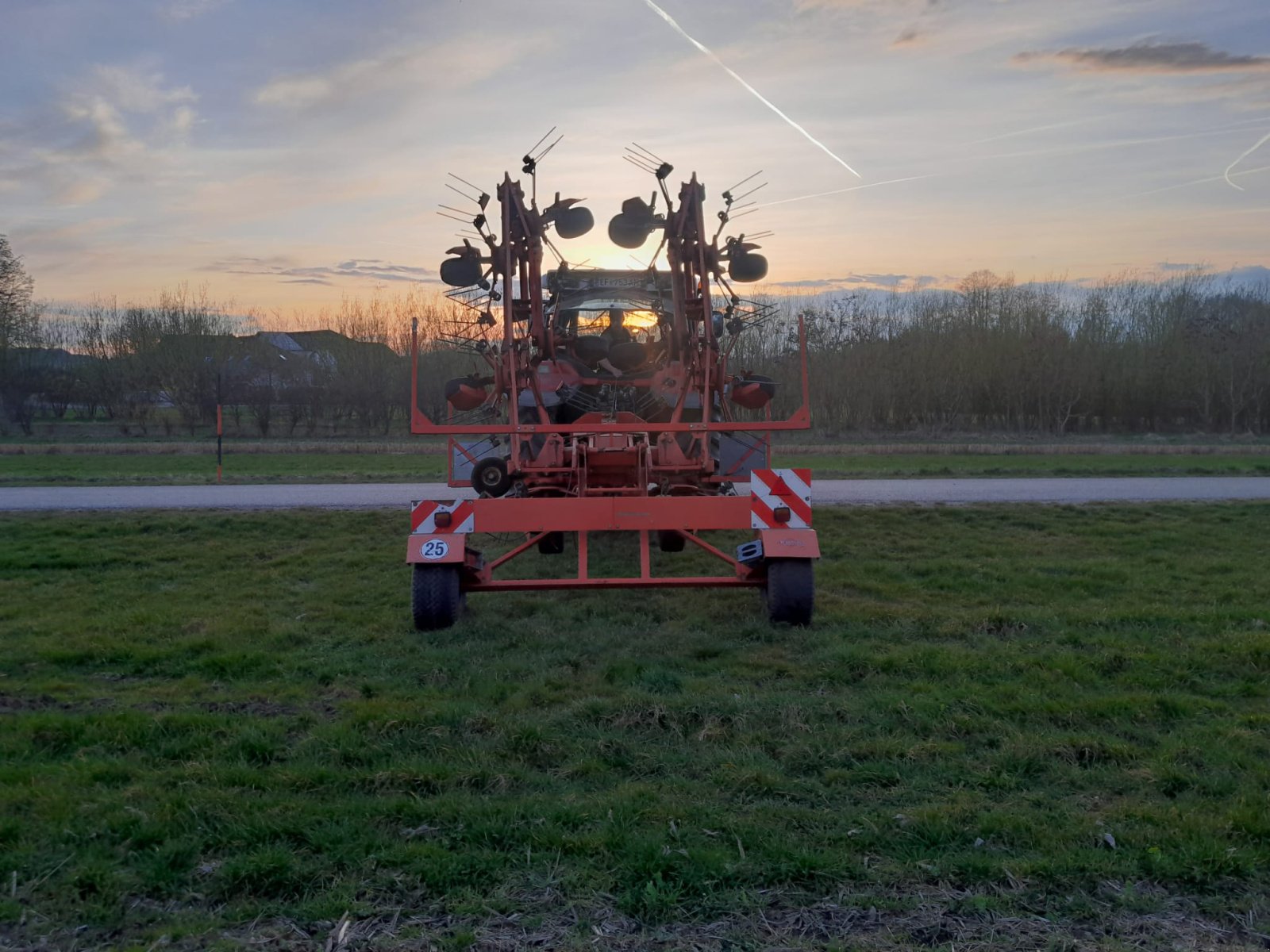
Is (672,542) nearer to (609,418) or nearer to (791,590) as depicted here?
(609,418)

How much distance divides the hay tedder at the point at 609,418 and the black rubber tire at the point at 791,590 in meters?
0.01

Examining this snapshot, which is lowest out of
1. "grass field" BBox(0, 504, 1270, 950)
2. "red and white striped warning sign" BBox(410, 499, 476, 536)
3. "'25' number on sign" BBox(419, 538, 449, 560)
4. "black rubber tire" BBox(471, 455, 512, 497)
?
"grass field" BBox(0, 504, 1270, 950)

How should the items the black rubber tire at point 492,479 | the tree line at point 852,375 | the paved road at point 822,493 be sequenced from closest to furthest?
the black rubber tire at point 492,479, the paved road at point 822,493, the tree line at point 852,375

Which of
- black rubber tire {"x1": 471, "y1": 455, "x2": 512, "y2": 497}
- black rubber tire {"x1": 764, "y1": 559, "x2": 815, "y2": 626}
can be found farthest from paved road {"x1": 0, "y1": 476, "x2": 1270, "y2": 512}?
black rubber tire {"x1": 764, "y1": 559, "x2": 815, "y2": 626}

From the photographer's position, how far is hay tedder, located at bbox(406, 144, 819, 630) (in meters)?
7.04

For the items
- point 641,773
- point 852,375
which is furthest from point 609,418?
point 852,375

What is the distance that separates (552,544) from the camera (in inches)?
408

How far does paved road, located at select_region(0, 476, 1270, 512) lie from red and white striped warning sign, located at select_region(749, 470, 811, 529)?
23.0 feet

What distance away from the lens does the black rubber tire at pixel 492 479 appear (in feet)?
26.2

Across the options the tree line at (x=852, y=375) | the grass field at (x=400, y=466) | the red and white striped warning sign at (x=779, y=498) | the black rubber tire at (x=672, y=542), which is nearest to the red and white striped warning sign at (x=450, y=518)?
the red and white striped warning sign at (x=779, y=498)

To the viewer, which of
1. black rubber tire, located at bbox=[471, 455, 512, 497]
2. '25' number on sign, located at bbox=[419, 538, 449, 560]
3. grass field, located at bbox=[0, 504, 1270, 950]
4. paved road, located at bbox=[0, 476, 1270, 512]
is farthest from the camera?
paved road, located at bbox=[0, 476, 1270, 512]

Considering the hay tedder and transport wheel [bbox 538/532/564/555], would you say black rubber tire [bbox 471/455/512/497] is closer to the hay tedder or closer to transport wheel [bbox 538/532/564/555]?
the hay tedder

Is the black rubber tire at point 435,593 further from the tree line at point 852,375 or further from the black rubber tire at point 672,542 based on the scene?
the tree line at point 852,375

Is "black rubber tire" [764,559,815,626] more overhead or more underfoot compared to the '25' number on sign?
more underfoot
